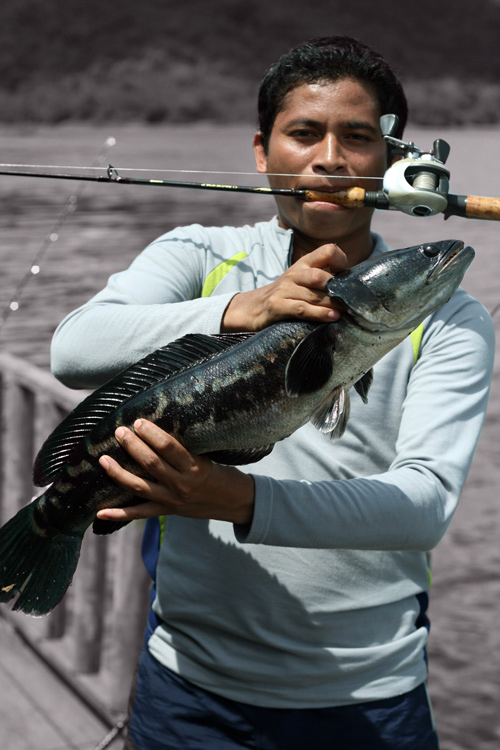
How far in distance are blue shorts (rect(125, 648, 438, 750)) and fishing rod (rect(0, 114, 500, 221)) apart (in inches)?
47.6

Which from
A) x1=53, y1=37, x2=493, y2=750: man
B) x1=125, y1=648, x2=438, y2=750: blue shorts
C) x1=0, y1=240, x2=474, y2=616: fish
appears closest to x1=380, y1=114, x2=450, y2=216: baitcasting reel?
x1=0, y1=240, x2=474, y2=616: fish

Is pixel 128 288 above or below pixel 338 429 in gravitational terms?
above

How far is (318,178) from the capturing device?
1944 mm

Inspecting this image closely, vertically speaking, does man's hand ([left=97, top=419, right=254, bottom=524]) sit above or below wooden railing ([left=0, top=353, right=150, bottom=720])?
above

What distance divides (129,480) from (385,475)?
0.56 m

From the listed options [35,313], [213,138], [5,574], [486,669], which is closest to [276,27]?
[213,138]

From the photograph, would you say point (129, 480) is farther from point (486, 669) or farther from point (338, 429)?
point (486, 669)

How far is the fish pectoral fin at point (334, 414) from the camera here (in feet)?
4.87

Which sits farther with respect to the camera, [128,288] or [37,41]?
[37,41]

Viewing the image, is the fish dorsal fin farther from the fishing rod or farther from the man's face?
the man's face

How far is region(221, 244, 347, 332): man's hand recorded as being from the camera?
4.74 ft

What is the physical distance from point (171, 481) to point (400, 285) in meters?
0.56

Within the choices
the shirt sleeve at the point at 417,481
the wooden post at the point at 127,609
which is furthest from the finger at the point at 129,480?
the wooden post at the point at 127,609

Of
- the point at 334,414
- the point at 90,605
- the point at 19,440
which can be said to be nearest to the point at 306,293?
the point at 334,414
